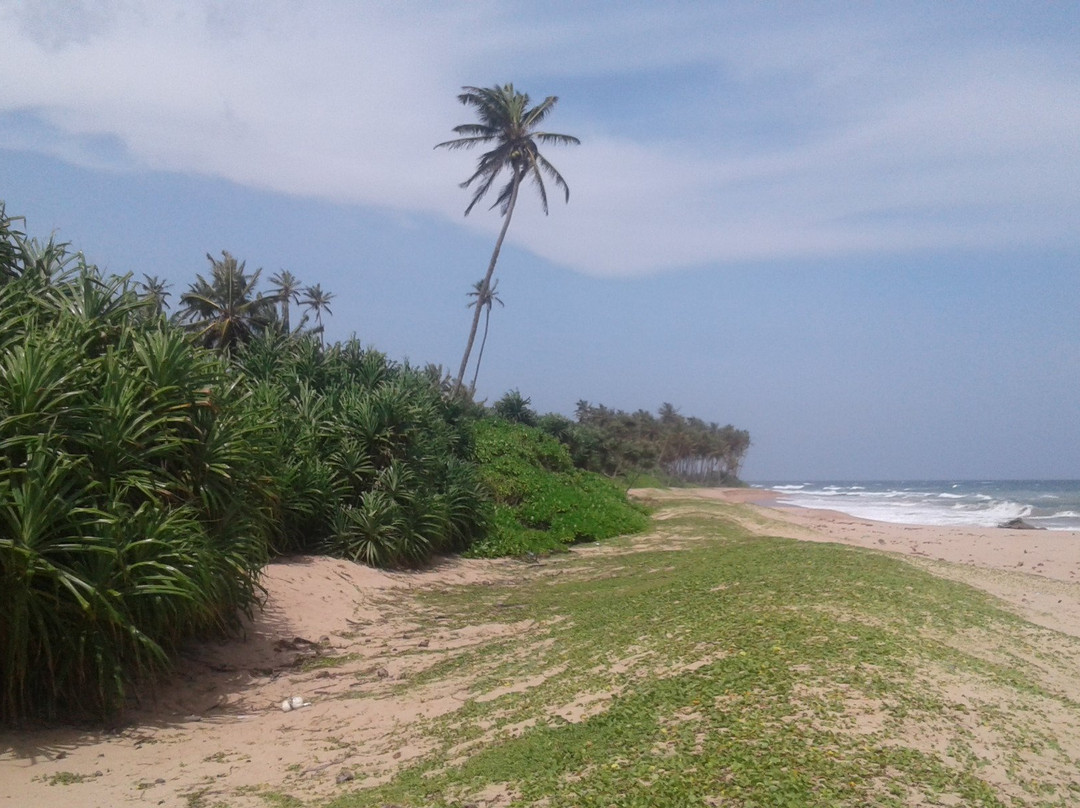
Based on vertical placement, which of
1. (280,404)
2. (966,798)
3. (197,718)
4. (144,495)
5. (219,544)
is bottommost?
(197,718)

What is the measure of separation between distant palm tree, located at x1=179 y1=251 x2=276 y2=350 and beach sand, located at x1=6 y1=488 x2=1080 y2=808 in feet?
74.5

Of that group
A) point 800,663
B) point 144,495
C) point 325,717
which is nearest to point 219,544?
point 144,495

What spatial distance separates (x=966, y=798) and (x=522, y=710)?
2.90 meters

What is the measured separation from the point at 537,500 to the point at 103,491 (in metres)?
15.0

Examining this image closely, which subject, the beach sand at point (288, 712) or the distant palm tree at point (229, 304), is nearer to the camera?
the beach sand at point (288, 712)

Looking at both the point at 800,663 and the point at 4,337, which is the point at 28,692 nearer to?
the point at 4,337

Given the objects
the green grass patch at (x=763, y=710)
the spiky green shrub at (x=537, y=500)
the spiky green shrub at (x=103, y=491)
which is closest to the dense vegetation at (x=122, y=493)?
the spiky green shrub at (x=103, y=491)

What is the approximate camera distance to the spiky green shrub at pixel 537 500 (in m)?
18.7

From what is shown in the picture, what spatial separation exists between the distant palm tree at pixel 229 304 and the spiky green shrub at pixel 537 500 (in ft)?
43.7

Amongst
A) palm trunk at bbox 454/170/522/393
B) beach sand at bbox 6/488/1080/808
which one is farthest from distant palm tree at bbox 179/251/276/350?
beach sand at bbox 6/488/1080/808

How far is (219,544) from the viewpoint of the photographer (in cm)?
822

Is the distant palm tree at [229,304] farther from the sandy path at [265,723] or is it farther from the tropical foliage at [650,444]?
the sandy path at [265,723]

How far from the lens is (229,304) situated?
34.0 meters

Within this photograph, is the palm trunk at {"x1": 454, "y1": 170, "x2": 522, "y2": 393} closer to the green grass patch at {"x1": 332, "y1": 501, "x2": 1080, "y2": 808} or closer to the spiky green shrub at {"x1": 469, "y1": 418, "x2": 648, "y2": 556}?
the spiky green shrub at {"x1": 469, "y1": 418, "x2": 648, "y2": 556}
